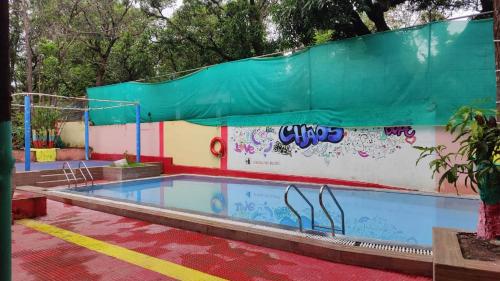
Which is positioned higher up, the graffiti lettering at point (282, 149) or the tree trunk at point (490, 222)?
the graffiti lettering at point (282, 149)

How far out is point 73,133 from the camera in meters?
16.5

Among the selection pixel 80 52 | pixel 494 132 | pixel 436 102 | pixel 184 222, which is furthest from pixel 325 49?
pixel 80 52

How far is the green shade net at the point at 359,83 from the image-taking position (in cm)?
702

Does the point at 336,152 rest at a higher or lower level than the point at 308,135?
lower

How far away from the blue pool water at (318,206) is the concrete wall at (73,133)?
690 centimetres

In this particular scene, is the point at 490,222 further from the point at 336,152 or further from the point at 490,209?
the point at 336,152

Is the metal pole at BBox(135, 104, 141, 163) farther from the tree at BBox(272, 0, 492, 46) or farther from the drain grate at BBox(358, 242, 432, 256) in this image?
the drain grate at BBox(358, 242, 432, 256)

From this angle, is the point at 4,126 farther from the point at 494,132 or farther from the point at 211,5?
the point at 211,5

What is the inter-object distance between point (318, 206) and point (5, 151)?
680 cm

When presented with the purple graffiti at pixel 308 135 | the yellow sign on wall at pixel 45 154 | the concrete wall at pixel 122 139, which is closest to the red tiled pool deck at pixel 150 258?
the purple graffiti at pixel 308 135

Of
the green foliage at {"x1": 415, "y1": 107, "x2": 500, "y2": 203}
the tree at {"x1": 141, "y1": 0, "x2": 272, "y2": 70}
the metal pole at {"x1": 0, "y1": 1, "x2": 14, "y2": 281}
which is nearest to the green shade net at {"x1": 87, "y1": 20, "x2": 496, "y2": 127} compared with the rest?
the tree at {"x1": 141, "y1": 0, "x2": 272, "y2": 70}

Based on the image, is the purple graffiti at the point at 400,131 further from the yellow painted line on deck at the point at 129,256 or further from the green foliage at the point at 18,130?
the green foliage at the point at 18,130

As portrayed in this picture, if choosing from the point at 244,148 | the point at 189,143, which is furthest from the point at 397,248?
the point at 189,143

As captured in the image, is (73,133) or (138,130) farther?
(73,133)
